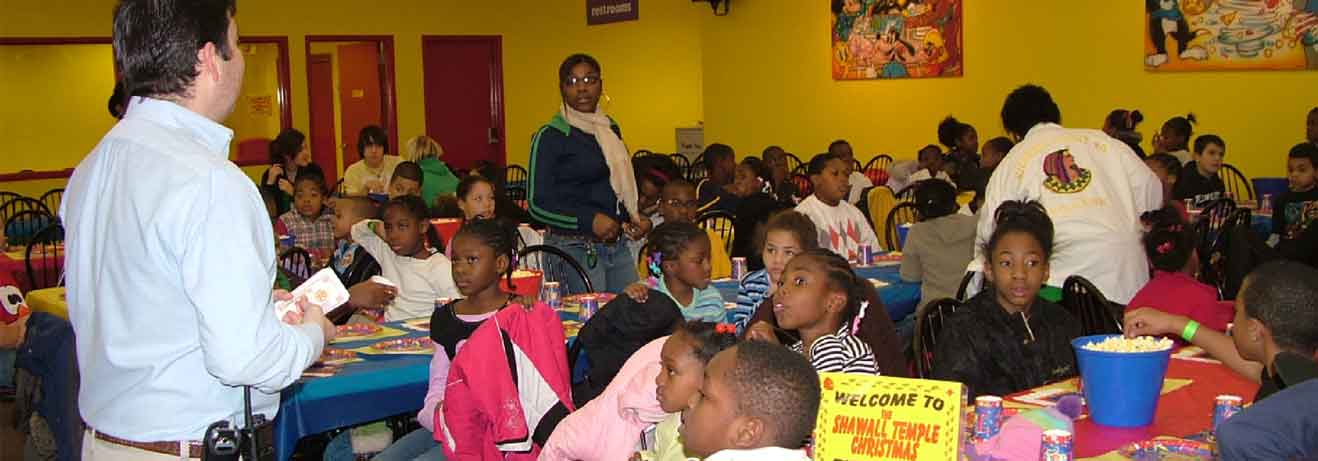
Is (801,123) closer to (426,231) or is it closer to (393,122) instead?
(393,122)

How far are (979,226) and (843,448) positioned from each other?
302 cm

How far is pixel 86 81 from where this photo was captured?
13000 mm

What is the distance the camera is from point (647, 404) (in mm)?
3133

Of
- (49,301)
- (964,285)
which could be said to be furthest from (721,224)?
(49,301)

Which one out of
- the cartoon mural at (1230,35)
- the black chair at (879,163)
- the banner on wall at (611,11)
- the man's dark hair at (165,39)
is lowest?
the black chair at (879,163)

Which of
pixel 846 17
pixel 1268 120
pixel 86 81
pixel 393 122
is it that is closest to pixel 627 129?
pixel 393 122

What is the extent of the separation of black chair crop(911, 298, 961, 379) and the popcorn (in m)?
0.83

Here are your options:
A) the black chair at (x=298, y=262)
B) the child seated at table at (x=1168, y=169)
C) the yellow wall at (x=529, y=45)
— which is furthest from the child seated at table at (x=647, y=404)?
the yellow wall at (x=529, y=45)

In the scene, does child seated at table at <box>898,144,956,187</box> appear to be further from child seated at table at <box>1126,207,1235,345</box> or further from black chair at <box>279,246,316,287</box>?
child seated at table at <box>1126,207,1235,345</box>

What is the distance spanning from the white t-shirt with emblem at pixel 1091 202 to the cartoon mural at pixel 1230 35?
17.4 feet

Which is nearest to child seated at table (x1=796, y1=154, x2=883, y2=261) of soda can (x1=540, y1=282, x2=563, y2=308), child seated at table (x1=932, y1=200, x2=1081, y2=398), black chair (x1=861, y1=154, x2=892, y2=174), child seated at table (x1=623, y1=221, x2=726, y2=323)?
soda can (x1=540, y1=282, x2=563, y2=308)

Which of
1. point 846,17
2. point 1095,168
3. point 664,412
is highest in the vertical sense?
point 846,17

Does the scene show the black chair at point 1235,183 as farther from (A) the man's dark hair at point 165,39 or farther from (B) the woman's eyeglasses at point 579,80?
(A) the man's dark hair at point 165,39

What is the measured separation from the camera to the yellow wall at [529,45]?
14.4 metres
